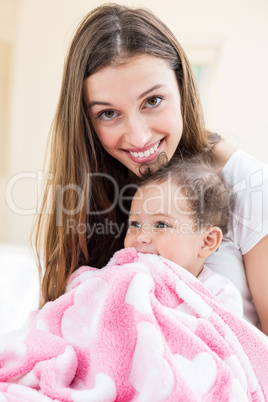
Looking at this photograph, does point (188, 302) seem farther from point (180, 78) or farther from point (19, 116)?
point (19, 116)

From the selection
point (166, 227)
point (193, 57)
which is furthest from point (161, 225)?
point (193, 57)

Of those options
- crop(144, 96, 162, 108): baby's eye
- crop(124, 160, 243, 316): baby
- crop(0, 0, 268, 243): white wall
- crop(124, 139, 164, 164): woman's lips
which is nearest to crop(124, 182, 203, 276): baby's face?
crop(124, 160, 243, 316): baby

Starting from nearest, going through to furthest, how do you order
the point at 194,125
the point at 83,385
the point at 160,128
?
the point at 83,385, the point at 160,128, the point at 194,125

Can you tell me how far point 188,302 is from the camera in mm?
1061

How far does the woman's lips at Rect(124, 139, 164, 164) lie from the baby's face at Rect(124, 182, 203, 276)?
11 cm

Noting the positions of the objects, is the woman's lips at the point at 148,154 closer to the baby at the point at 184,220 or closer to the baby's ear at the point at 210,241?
the baby at the point at 184,220

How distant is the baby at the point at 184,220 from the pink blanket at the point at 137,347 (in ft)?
0.33

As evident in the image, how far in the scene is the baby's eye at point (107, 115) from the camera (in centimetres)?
135

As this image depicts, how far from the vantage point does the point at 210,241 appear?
1326mm

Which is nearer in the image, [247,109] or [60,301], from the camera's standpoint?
[60,301]

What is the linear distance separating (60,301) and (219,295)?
41 centimetres

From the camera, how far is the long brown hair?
4.34ft

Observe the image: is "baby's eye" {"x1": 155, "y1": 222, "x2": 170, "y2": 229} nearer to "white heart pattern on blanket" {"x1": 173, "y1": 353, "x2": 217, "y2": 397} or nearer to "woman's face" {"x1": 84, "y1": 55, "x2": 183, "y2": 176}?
"woman's face" {"x1": 84, "y1": 55, "x2": 183, "y2": 176}

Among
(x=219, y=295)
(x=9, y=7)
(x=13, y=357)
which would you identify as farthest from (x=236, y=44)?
(x=13, y=357)
